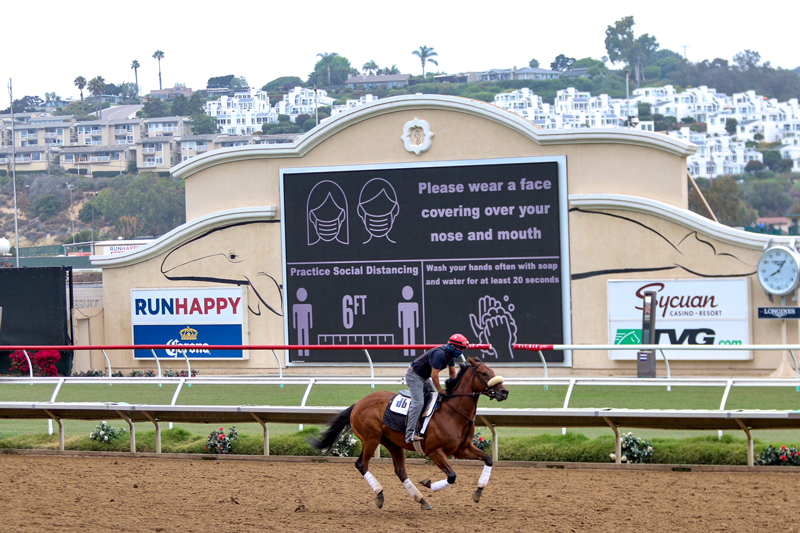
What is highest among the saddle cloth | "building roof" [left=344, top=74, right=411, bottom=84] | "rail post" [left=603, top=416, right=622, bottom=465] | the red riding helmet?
"building roof" [left=344, top=74, right=411, bottom=84]

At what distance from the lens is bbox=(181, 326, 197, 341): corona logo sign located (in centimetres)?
1988

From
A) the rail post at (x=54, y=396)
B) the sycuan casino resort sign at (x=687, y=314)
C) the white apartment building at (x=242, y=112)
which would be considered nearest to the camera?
the rail post at (x=54, y=396)

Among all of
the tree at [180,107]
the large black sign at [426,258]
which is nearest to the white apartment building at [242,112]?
the tree at [180,107]

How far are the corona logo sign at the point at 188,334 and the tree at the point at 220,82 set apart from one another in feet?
555

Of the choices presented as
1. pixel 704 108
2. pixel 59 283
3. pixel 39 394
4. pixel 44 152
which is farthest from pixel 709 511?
pixel 704 108

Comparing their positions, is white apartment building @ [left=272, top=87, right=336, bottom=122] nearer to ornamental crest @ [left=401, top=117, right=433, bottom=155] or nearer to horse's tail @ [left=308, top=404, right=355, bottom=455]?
ornamental crest @ [left=401, top=117, right=433, bottom=155]

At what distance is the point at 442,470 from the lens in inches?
331

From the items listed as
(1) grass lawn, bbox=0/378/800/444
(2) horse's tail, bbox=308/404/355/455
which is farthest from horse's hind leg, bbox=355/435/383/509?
(1) grass lawn, bbox=0/378/800/444

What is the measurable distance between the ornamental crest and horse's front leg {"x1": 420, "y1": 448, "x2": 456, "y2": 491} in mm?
10666

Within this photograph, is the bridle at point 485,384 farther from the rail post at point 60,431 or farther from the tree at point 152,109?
the tree at point 152,109

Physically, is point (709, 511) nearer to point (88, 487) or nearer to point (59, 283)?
point (88, 487)

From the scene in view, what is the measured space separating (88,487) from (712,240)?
→ 41.0 feet

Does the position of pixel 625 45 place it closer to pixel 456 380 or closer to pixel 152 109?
pixel 152 109

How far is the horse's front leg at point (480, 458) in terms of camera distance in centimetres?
824
